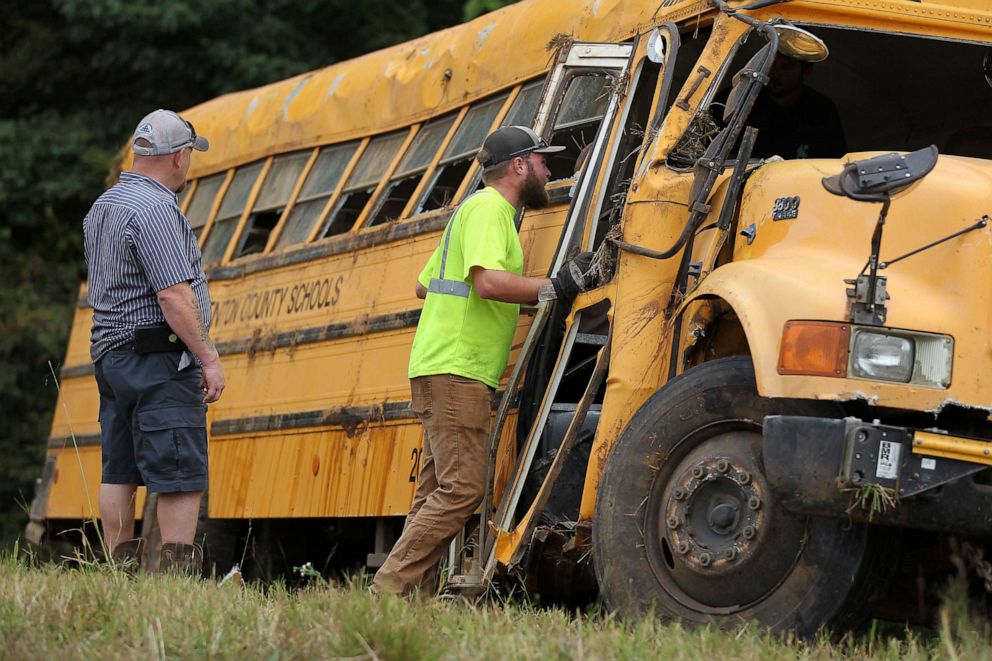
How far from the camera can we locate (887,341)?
4.72 metres

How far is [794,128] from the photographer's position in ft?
22.0

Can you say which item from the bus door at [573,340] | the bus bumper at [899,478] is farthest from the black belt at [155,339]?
the bus bumper at [899,478]

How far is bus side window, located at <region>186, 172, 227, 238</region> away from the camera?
10.3 metres

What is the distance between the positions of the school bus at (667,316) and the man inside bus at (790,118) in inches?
0.9

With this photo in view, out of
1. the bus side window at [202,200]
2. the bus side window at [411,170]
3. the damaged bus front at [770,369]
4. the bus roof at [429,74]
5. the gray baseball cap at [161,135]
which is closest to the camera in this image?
the damaged bus front at [770,369]

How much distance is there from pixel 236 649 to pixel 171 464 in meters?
2.10

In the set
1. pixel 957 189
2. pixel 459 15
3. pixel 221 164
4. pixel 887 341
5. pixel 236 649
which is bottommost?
pixel 236 649

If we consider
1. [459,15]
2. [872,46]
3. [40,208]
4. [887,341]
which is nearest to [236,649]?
→ [887,341]

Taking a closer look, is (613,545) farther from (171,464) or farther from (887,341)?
(171,464)

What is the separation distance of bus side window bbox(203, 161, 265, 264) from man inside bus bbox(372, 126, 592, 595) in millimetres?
3661

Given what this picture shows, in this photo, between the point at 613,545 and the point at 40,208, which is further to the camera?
the point at 40,208

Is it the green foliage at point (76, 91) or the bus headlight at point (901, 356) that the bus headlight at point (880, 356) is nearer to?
the bus headlight at point (901, 356)

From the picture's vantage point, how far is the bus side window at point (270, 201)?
9.47m

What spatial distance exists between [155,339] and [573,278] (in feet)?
4.99
